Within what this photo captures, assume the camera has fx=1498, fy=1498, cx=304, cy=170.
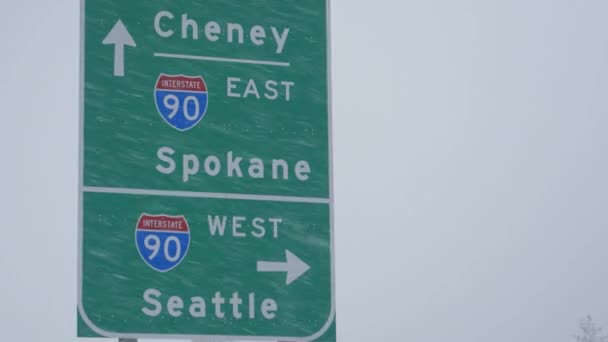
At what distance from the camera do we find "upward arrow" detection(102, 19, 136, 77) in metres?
10.6

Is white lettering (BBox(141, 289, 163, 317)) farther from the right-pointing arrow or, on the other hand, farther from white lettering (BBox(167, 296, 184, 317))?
the right-pointing arrow

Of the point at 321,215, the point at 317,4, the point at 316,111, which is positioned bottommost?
the point at 321,215

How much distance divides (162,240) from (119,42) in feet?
4.84

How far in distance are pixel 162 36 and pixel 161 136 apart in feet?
2.46

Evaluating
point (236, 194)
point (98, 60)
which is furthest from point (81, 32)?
point (236, 194)

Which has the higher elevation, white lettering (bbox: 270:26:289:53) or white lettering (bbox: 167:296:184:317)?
white lettering (bbox: 270:26:289:53)

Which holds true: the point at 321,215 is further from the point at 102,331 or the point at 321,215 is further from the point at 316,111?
the point at 102,331

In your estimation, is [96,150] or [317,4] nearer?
[96,150]

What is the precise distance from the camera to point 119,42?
35.0ft

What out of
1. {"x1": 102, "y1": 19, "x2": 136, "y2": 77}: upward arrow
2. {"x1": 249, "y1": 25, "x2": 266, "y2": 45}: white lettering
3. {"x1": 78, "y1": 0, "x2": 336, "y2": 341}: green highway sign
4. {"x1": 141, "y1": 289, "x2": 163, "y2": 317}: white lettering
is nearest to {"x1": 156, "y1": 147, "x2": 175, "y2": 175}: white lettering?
{"x1": 78, "y1": 0, "x2": 336, "y2": 341}: green highway sign

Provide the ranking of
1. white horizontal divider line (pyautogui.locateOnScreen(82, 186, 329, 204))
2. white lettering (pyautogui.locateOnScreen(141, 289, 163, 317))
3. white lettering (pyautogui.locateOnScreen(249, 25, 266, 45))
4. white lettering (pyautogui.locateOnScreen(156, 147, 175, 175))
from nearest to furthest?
white lettering (pyautogui.locateOnScreen(141, 289, 163, 317)) < white horizontal divider line (pyautogui.locateOnScreen(82, 186, 329, 204)) < white lettering (pyautogui.locateOnScreen(156, 147, 175, 175)) < white lettering (pyautogui.locateOnScreen(249, 25, 266, 45))

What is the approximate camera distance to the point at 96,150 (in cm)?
1039

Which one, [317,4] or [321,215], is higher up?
[317,4]

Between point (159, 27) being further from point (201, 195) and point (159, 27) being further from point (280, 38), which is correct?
point (201, 195)
